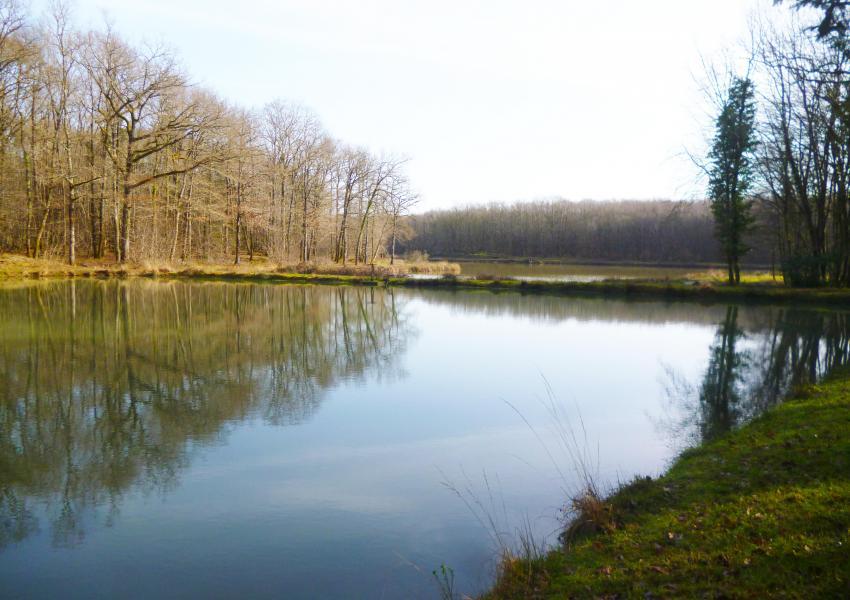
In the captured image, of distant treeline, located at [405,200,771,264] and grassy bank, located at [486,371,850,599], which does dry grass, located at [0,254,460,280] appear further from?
distant treeline, located at [405,200,771,264]

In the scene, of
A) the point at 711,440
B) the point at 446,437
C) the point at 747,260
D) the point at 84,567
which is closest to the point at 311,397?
the point at 446,437

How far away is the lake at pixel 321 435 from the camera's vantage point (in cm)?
462

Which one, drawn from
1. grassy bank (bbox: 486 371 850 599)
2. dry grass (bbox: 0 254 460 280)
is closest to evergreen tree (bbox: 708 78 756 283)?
dry grass (bbox: 0 254 460 280)

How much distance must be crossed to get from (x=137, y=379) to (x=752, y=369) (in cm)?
1221

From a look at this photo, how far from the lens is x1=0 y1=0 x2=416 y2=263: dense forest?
99.0 ft

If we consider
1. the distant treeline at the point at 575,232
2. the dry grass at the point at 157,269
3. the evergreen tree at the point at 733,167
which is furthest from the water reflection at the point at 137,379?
the distant treeline at the point at 575,232

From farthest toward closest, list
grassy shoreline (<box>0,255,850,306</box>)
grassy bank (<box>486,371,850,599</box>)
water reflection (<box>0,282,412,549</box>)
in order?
grassy shoreline (<box>0,255,850,306</box>) < water reflection (<box>0,282,412,549</box>) < grassy bank (<box>486,371,850,599</box>)

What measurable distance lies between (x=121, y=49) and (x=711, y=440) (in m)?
34.7

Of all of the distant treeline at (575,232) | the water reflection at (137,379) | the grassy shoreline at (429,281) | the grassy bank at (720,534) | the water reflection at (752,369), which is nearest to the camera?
the grassy bank at (720,534)

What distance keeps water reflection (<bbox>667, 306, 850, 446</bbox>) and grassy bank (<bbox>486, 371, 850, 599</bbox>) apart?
1.83m

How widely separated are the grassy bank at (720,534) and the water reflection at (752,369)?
1.83 metres

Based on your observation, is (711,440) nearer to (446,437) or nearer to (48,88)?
(446,437)

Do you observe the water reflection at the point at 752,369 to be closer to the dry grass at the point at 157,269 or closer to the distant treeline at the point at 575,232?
the dry grass at the point at 157,269

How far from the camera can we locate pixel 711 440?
732 centimetres
